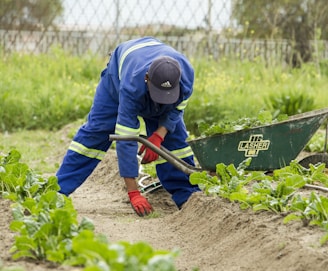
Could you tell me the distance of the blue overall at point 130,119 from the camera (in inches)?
232

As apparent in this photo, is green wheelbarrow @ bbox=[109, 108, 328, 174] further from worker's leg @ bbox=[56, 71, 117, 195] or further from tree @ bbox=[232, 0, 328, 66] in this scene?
tree @ bbox=[232, 0, 328, 66]

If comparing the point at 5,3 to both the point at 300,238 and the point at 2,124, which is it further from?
the point at 300,238

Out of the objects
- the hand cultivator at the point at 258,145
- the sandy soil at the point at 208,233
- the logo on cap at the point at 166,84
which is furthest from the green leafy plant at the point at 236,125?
the logo on cap at the point at 166,84

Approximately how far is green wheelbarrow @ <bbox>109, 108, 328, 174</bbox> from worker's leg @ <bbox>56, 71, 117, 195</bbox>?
23.5 inches

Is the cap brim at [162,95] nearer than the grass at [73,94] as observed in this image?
Yes

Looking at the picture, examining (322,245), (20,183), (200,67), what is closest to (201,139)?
(20,183)

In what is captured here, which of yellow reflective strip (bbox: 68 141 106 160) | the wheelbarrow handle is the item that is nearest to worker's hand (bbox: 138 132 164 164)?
the wheelbarrow handle

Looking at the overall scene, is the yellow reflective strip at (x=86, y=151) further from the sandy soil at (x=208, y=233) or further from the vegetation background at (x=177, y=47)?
the vegetation background at (x=177, y=47)

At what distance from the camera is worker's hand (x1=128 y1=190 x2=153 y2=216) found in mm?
6355

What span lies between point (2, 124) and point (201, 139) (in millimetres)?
5373

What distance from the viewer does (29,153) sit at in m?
9.45

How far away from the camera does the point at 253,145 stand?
609 centimetres

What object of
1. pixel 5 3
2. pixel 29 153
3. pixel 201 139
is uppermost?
pixel 5 3

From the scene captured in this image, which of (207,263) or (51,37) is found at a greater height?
(51,37)
